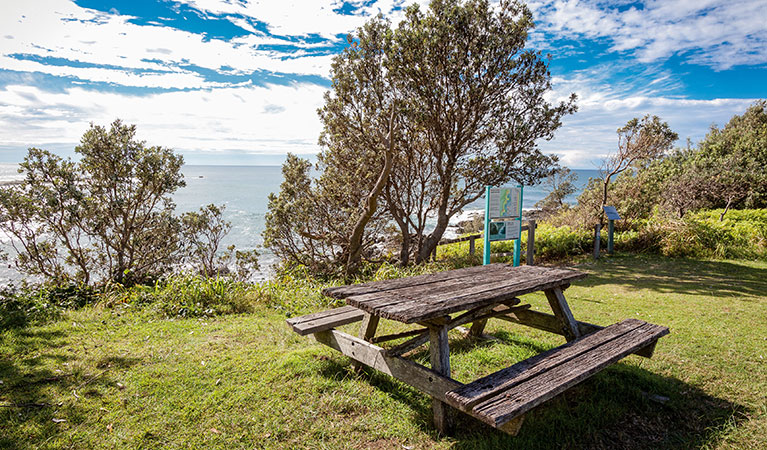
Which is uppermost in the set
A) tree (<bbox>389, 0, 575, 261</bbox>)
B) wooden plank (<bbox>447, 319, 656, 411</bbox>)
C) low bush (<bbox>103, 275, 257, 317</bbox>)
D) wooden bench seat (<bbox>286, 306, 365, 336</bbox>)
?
tree (<bbox>389, 0, 575, 261</bbox>)

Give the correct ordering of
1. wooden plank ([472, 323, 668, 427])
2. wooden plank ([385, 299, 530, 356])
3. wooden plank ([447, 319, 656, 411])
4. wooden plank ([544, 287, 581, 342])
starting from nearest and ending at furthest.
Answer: wooden plank ([472, 323, 668, 427]) → wooden plank ([447, 319, 656, 411]) → wooden plank ([385, 299, 530, 356]) → wooden plank ([544, 287, 581, 342])

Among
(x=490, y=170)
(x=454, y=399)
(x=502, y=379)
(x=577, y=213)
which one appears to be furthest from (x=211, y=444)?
(x=577, y=213)

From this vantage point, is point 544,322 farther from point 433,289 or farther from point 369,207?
point 369,207

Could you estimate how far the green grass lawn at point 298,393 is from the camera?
263 centimetres

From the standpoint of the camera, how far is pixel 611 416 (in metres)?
2.89

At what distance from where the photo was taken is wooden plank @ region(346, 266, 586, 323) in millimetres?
2539

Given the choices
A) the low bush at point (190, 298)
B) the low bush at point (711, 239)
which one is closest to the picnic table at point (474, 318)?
the low bush at point (190, 298)

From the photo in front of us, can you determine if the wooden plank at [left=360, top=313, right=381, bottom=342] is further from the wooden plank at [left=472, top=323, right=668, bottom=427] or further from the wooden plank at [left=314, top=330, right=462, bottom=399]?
the wooden plank at [left=472, top=323, right=668, bottom=427]

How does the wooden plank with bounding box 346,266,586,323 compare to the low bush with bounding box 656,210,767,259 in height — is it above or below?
above

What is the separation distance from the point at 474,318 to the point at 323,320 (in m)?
1.38

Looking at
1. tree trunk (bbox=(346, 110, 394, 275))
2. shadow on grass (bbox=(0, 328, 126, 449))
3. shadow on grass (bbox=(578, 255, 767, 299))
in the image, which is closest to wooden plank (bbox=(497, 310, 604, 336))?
shadow on grass (bbox=(0, 328, 126, 449))

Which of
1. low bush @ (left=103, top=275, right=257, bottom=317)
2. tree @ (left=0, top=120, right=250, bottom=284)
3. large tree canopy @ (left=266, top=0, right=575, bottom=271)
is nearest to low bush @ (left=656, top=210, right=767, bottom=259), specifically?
large tree canopy @ (left=266, top=0, right=575, bottom=271)

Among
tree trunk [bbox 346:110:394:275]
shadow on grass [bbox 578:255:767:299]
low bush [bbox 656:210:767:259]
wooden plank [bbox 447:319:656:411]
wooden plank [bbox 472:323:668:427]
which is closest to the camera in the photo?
wooden plank [bbox 472:323:668:427]

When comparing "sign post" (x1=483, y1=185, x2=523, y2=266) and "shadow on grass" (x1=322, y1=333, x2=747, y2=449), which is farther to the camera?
"sign post" (x1=483, y1=185, x2=523, y2=266)
